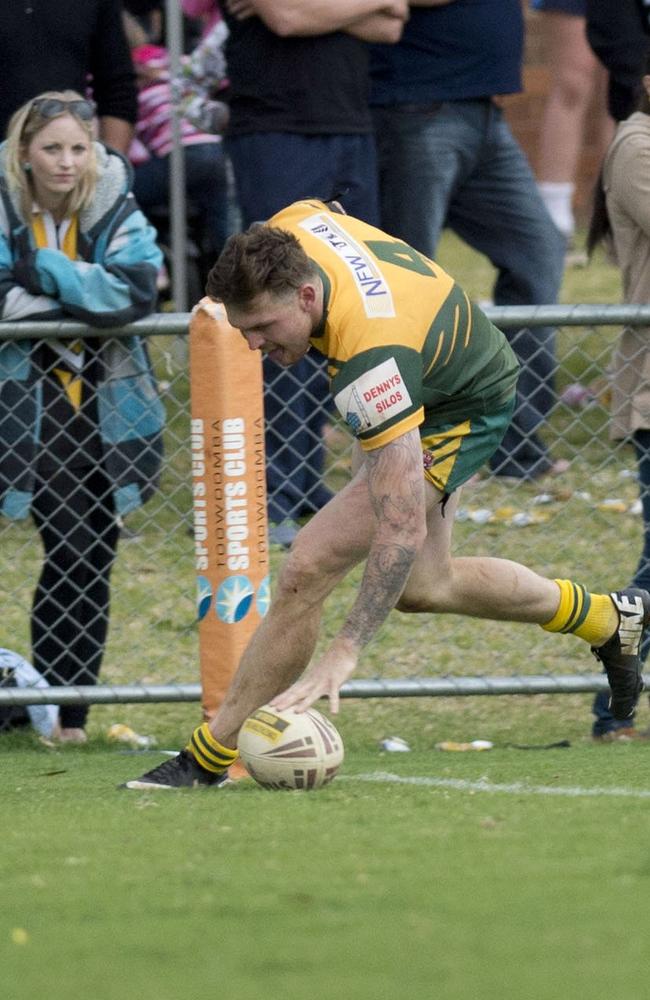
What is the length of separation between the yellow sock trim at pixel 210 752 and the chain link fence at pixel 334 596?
79 cm

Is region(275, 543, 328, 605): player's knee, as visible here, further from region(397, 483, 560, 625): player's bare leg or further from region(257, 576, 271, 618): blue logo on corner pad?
region(257, 576, 271, 618): blue logo on corner pad

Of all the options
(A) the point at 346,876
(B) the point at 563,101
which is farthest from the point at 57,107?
(B) the point at 563,101

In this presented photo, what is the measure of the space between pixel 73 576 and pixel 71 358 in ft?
2.63

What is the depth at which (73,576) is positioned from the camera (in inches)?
258

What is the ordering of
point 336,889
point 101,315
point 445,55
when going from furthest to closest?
1. point 445,55
2. point 101,315
3. point 336,889

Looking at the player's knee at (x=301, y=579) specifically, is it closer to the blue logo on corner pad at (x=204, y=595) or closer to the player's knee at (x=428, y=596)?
the player's knee at (x=428, y=596)

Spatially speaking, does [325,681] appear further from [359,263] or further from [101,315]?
[101,315]

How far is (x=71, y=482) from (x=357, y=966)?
11.1 ft

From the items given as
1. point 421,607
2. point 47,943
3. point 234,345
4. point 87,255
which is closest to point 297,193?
point 87,255

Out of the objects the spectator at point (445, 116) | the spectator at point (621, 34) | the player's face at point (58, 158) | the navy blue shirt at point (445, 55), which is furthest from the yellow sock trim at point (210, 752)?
the spectator at point (621, 34)

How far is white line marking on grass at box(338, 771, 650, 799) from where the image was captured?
5.03 m

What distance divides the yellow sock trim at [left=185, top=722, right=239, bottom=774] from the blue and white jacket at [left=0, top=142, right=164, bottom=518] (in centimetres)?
121

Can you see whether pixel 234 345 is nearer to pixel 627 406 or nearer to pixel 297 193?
pixel 627 406

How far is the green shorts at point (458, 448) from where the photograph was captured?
536cm
